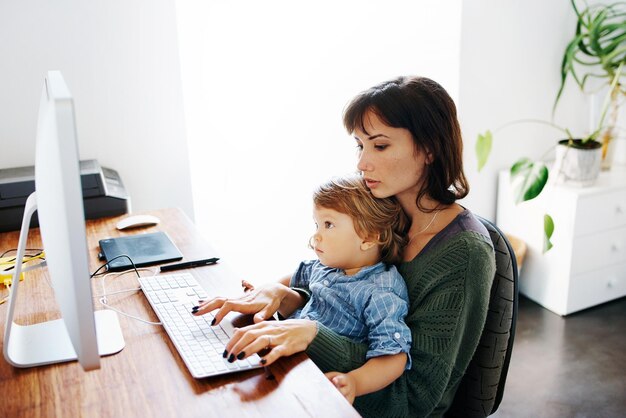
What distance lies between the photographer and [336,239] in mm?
1301

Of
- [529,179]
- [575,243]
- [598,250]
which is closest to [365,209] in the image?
[529,179]

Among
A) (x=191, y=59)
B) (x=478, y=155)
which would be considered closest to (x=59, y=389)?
(x=191, y=59)

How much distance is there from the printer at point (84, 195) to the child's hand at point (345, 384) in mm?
1108

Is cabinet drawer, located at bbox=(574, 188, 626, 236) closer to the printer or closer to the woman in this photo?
the woman

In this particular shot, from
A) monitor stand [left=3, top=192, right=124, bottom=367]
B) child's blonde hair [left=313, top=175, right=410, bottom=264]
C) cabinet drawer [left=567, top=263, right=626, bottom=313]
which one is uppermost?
child's blonde hair [left=313, top=175, right=410, bottom=264]

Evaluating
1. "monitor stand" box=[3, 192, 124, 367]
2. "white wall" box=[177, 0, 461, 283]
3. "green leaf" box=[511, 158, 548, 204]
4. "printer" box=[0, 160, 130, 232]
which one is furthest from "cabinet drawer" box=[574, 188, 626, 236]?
"monitor stand" box=[3, 192, 124, 367]

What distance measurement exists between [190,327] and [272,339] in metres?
0.21

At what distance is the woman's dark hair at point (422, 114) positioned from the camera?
128cm

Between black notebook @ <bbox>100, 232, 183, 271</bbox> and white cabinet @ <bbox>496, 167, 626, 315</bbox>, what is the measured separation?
174 centimetres

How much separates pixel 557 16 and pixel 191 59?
5.67ft

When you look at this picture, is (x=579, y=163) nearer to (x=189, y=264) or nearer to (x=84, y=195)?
(x=189, y=264)

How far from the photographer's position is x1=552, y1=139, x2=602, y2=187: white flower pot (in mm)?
2661

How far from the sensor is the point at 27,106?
2.10 m

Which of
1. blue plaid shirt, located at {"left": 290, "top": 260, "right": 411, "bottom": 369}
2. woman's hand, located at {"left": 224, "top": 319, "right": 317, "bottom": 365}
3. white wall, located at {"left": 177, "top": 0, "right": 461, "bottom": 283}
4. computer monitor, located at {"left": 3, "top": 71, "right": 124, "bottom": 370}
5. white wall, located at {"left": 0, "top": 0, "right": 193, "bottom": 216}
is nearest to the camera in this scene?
computer monitor, located at {"left": 3, "top": 71, "right": 124, "bottom": 370}
